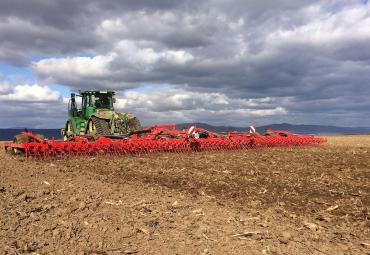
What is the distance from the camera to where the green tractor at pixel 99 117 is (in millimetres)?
16036

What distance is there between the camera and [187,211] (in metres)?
5.54

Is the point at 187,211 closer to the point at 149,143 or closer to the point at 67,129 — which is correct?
the point at 149,143

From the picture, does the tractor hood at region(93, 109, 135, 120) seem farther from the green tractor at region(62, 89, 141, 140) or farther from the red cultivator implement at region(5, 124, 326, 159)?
the red cultivator implement at region(5, 124, 326, 159)

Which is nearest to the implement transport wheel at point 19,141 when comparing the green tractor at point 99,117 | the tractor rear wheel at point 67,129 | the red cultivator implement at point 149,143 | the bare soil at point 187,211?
the red cultivator implement at point 149,143

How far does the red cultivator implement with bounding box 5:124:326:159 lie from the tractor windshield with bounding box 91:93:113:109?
2.63 meters

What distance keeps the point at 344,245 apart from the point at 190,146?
1073 cm

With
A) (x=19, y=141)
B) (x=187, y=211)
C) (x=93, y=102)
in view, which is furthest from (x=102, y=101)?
(x=187, y=211)

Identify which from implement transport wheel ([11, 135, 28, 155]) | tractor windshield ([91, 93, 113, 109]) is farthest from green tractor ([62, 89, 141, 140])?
implement transport wheel ([11, 135, 28, 155])

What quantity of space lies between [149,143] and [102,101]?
172 inches

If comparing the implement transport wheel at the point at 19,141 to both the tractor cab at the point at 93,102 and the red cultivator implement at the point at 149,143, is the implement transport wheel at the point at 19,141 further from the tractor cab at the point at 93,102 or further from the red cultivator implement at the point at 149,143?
the tractor cab at the point at 93,102

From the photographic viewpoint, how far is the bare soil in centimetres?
424

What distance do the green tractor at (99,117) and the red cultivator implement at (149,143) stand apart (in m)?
1.23

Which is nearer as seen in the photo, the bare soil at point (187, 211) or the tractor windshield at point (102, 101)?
the bare soil at point (187, 211)

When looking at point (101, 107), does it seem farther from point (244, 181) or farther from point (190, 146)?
point (244, 181)
